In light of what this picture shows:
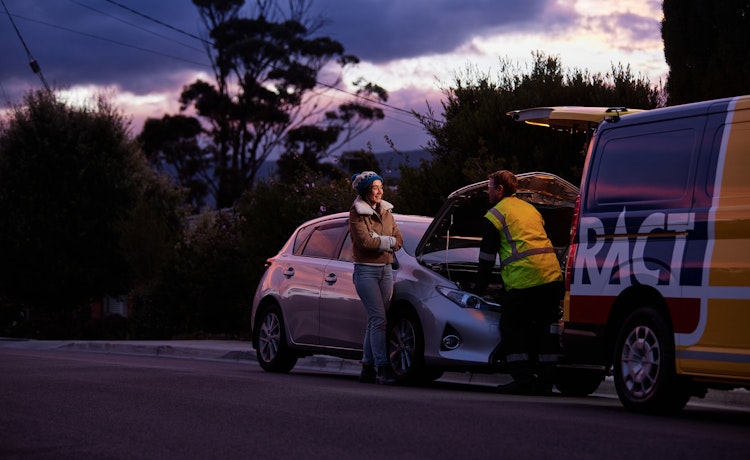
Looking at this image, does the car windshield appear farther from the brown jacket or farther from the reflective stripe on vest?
the reflective stripe on vest

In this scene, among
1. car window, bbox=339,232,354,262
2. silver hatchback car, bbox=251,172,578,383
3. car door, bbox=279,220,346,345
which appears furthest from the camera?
car door, bbox=279,220,346,345

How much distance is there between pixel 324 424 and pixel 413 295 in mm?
4456

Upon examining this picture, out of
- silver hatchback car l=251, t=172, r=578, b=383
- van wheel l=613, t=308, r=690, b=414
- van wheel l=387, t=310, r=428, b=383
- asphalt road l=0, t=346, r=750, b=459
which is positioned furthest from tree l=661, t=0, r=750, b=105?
van wheel l=613, t=308, r=690, b=414

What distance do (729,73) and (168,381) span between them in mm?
11668

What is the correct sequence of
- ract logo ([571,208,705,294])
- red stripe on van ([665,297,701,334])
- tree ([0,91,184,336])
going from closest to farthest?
red stripe on van ([665,297,701,334])
ract logo ([571,208,705,294])
tree ([0,91,184,336])

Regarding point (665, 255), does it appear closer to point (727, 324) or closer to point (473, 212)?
point (727, 324)

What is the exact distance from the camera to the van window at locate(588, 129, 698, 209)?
32.5 ft

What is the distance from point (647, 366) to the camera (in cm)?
1005

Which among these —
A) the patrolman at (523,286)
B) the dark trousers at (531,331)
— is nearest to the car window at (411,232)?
the patrolman at (523,286)

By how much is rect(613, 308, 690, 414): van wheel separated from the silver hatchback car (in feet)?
6.47

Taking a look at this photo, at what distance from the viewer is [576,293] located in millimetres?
10836

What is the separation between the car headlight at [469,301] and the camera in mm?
12344

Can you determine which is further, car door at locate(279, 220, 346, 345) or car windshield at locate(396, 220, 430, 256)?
car door at locate(279, 220, 346, 345)

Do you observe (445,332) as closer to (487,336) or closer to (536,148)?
(487,336)
